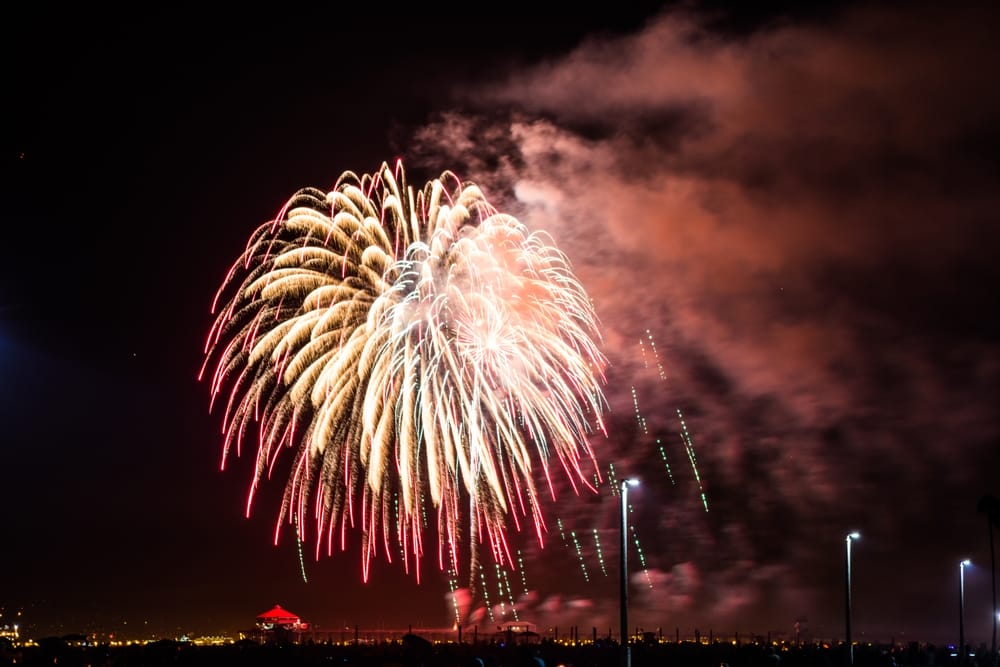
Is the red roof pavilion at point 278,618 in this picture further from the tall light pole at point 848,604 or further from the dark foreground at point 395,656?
the tall light pole at point 848,604

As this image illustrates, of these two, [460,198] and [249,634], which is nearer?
[460,198]

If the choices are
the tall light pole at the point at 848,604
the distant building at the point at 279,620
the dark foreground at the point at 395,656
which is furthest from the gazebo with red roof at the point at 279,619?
the tall light pole at the point at 848,604

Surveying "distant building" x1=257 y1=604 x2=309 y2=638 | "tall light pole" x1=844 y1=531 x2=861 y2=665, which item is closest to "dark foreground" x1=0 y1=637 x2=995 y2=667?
"tall light pole" x1=844 y1=531 x2=861 y2=665

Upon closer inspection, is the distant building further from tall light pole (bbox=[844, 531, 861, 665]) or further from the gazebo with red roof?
→ tall light pole (bbox=[844, 531, 861, 665])

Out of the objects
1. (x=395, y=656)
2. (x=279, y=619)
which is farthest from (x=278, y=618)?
(x=395, y=656)

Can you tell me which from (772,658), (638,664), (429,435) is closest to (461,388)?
(429,435)

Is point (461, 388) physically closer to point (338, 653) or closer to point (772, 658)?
point (772, 658)

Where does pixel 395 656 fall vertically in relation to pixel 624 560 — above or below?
below

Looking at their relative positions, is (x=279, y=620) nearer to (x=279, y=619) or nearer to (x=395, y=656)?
(x=279, y=619)
